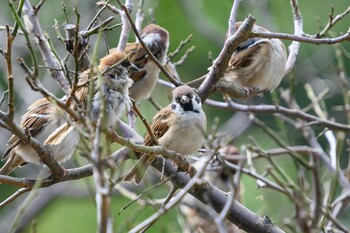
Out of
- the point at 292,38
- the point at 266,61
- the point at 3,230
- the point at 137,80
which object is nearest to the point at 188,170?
the point at 292,38

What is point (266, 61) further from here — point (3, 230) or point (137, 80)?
point (3, 230)

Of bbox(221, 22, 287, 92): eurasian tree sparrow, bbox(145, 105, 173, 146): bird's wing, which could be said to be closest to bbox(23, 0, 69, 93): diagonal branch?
bbox(145, 105, 173, 146): bird's wing

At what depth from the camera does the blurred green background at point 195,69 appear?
8625 mm

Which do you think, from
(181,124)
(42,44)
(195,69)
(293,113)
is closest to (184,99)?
(181,124)

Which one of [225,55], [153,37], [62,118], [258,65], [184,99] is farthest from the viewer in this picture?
[153,37]

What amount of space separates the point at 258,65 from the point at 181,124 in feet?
4.24

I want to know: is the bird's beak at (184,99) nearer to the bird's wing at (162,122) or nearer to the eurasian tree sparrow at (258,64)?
the bird's wing at (162,122)

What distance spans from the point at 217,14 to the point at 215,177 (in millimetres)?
7489

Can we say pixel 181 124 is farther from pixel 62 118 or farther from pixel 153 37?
pixel 153 37

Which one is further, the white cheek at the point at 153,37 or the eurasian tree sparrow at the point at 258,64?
the white cheek at the point at 153,37

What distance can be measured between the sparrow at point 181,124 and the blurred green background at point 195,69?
76.0 inches

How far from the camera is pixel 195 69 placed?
551 inches

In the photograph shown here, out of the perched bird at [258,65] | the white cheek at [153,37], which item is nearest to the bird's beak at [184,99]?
the perched bird at [258,65]

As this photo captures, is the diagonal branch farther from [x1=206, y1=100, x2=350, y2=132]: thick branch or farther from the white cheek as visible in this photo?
the white cheek
